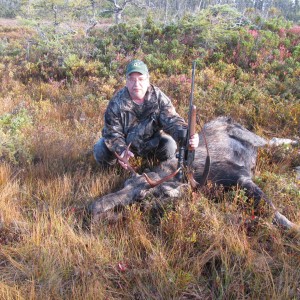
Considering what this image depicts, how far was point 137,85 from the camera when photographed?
12.5ft

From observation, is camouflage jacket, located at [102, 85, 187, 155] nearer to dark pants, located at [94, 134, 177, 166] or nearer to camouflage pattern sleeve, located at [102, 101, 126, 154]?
camouflage pattern sleeve, located at [102, 101, 126, 154]

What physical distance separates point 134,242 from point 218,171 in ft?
5.02

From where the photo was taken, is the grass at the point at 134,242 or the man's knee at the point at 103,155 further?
the man's knee at the point at 103,155

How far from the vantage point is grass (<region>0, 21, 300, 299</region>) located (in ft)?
7.43

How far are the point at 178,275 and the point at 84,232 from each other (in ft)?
3.43

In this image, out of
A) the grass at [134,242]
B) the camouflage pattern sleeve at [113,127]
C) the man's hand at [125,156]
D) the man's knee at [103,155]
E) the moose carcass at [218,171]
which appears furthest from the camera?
the man's knee at [103,155]

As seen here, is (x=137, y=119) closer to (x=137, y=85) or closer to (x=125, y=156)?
(x=137, y=85)

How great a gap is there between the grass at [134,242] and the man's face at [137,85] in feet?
3.53

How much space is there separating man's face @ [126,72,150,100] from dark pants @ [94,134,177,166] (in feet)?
2.41

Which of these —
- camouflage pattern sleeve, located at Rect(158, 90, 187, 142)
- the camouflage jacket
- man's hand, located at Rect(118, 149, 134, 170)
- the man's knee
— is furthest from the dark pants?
man's hand, located at Rect(118, 149, 134, 170)

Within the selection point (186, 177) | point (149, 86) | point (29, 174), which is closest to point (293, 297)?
point (186, 177)

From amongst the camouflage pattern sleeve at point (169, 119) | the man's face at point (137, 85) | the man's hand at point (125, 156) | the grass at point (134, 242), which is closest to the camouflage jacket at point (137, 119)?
the camouflage pattern sleeve at point (169, 119)

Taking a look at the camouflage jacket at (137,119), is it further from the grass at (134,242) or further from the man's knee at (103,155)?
the grass at (134,242)

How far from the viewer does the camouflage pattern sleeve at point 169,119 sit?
3.84 m
